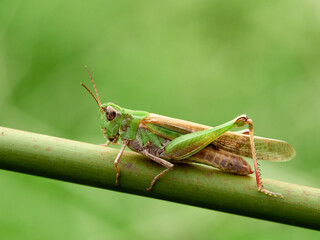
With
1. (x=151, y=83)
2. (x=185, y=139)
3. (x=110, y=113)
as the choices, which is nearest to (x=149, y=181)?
(x=185, y=139)

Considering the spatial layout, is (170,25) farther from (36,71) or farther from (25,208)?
(25,208)

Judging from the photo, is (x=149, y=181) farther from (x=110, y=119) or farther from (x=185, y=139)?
(x=110, y=119)

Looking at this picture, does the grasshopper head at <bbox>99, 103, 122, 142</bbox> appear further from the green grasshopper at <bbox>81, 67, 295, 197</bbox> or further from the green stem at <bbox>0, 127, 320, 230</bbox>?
the green stem at <bbox>0, 127, 320, 230</bbox>

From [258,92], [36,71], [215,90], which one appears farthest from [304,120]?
[36,71]

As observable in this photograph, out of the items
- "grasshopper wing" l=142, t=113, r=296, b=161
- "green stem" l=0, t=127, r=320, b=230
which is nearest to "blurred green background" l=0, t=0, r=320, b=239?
"grasshopper wing" l=142, t=113, r=296, b=161

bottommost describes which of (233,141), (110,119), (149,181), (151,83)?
(149,181)

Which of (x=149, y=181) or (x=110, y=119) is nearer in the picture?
(x=149, y=181)

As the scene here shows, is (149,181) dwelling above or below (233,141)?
below
